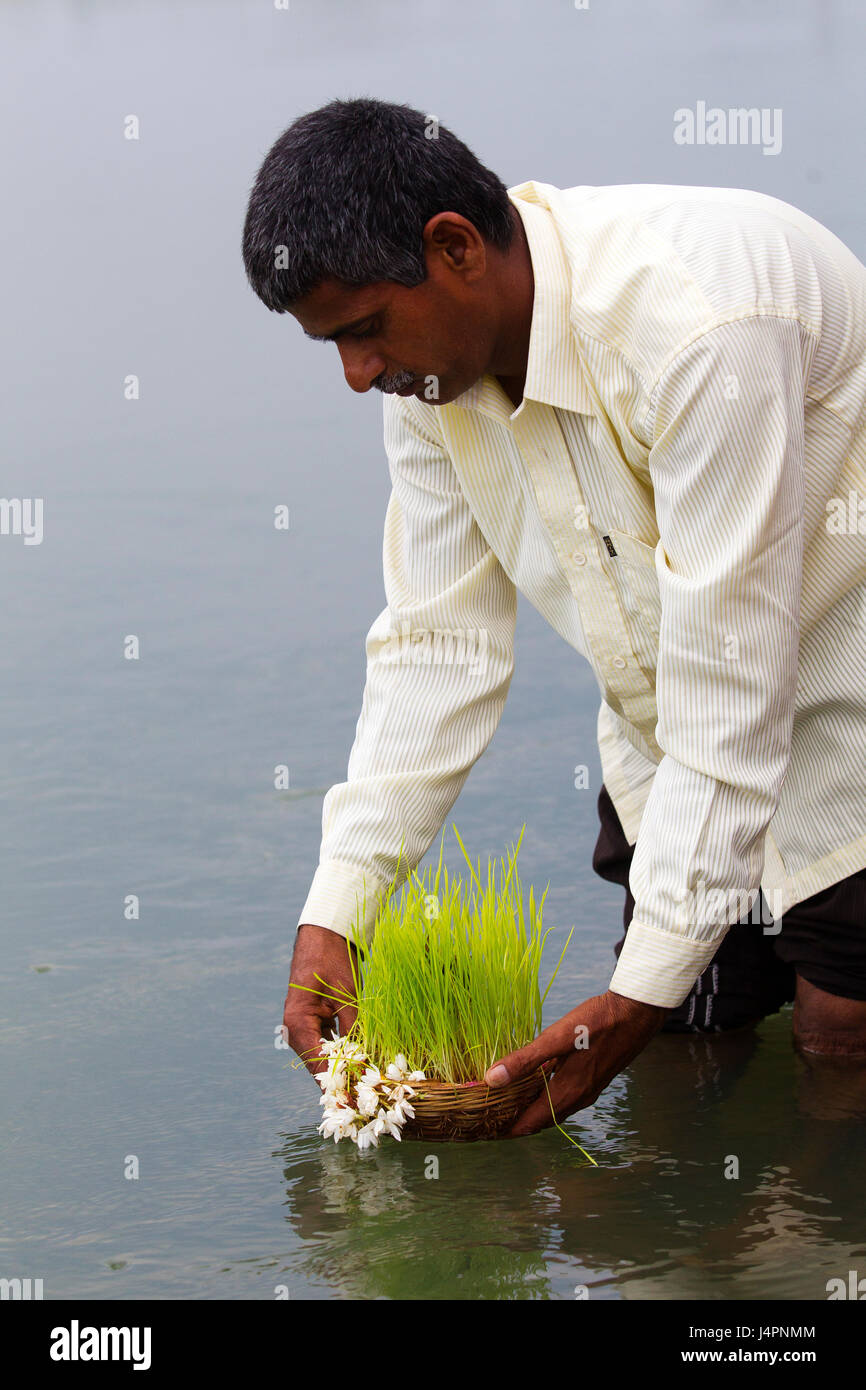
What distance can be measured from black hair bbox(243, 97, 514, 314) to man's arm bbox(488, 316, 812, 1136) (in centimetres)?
36

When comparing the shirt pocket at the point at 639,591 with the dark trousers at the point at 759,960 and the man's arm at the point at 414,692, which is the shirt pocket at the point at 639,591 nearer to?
the man's arm at the point at 414,692

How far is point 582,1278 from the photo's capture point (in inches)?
82.0

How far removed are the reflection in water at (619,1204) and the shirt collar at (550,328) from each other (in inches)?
43.3

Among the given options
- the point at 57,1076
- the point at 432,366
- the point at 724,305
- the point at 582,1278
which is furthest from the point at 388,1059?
the point at 724,305

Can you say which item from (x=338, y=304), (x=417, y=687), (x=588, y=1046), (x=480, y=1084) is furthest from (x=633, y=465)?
(x=480, y=1084)

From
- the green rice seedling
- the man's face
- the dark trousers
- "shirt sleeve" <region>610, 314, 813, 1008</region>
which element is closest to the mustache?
the man's face

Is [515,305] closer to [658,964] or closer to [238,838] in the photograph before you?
[658,964]

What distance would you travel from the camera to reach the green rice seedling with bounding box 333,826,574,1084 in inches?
94.8

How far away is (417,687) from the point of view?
2615 mm

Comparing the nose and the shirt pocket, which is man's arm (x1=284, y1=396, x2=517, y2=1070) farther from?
the nose

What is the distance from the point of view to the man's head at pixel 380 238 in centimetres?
196

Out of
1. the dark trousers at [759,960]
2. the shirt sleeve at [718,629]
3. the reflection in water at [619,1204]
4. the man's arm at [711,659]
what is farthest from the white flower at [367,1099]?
the dark trousers at [759,960]

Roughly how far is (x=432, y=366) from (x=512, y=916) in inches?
34.1

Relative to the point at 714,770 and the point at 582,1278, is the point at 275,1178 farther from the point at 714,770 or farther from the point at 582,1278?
the point at 714,770
